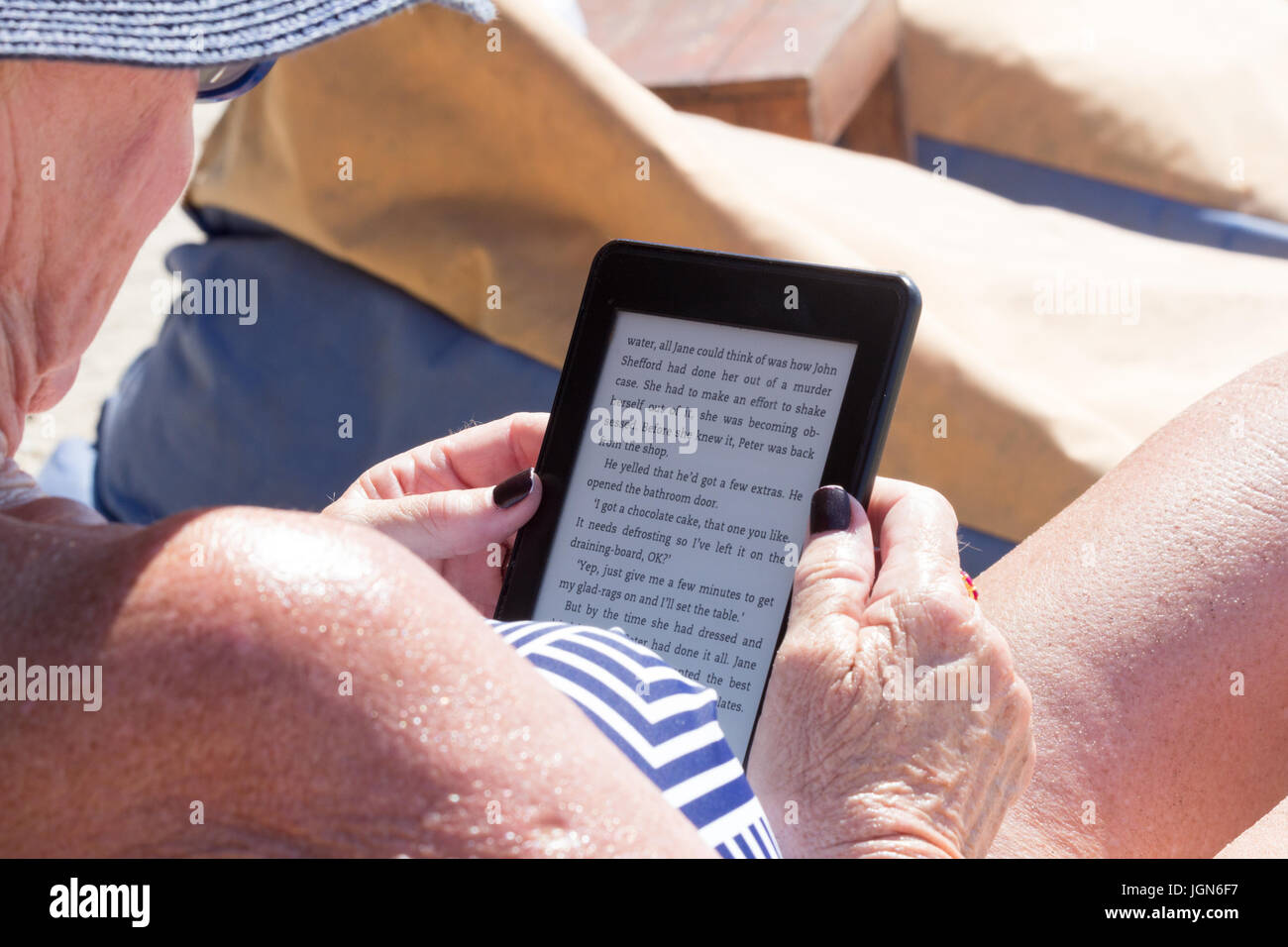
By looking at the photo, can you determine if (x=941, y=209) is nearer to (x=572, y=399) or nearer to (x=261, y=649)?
(x=572, y=399)

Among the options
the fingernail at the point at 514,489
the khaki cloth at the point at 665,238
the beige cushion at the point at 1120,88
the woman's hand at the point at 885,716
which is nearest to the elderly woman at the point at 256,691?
the woman's hand at the point at 885,716

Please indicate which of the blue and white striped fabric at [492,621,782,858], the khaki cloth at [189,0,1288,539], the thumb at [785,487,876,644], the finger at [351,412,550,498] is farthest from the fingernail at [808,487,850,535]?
the khaki cloth at [189,0,1288,539]

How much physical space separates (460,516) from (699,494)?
0.67 ft

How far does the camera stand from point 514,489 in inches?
37.2

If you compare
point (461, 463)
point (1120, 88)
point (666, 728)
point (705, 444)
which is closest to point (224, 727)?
point (666, 728)

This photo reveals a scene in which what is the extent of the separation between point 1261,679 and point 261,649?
35.1 inches

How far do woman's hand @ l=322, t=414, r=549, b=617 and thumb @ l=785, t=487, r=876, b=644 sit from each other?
23cm

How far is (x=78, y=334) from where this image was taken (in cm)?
80

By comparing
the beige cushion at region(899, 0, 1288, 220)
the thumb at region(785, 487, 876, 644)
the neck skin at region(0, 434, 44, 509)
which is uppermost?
the beige cushion at region(899, 0, 1288, 220)

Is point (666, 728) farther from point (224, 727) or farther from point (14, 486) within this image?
point (14, 486)

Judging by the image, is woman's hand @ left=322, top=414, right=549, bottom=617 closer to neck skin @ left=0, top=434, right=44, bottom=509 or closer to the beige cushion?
neck skin @ left=0, top=434, right=44, bottom=509

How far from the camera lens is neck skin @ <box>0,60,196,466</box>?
66 cm

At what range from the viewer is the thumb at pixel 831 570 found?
2.61 feet
